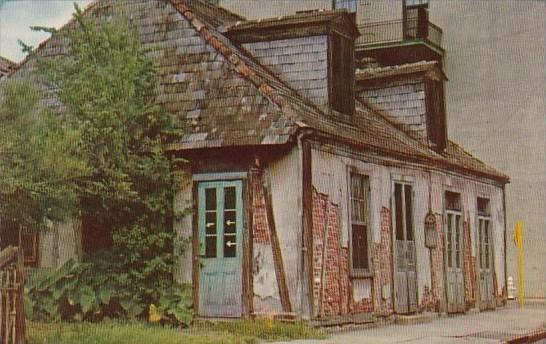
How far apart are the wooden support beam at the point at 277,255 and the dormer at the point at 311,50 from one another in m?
2.22

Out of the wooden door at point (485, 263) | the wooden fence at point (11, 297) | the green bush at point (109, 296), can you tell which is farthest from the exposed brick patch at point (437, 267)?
the wooden fence at point (11, 297)

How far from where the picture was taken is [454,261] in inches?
741

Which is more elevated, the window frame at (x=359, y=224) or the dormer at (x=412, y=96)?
the dormer at (x=412, y=96)

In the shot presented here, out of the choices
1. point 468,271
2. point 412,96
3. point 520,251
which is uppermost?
point 412,96

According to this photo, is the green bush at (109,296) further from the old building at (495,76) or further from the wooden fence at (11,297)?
the old building at (495,76)

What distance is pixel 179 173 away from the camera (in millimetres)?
14320

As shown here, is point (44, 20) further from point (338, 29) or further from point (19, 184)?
point (338, 29)

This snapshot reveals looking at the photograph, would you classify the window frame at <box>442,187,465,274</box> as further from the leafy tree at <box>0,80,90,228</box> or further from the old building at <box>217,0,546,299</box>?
the leafy tree at <box>0,80,90,228</box>

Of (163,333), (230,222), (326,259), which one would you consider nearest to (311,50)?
(230,222)

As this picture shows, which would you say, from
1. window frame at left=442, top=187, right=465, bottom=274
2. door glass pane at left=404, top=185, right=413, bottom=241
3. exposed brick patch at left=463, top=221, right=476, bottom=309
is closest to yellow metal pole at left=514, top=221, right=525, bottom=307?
exposed brick patch at left=463, top=221, right=476, bottom=309

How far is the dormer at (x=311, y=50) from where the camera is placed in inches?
612

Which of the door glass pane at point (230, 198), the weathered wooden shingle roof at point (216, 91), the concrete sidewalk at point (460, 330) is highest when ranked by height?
the weathered wooden shingle roof at point (216, 91)

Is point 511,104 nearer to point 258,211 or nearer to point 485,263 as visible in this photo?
point 485,263

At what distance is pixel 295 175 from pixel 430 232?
15.6ft
